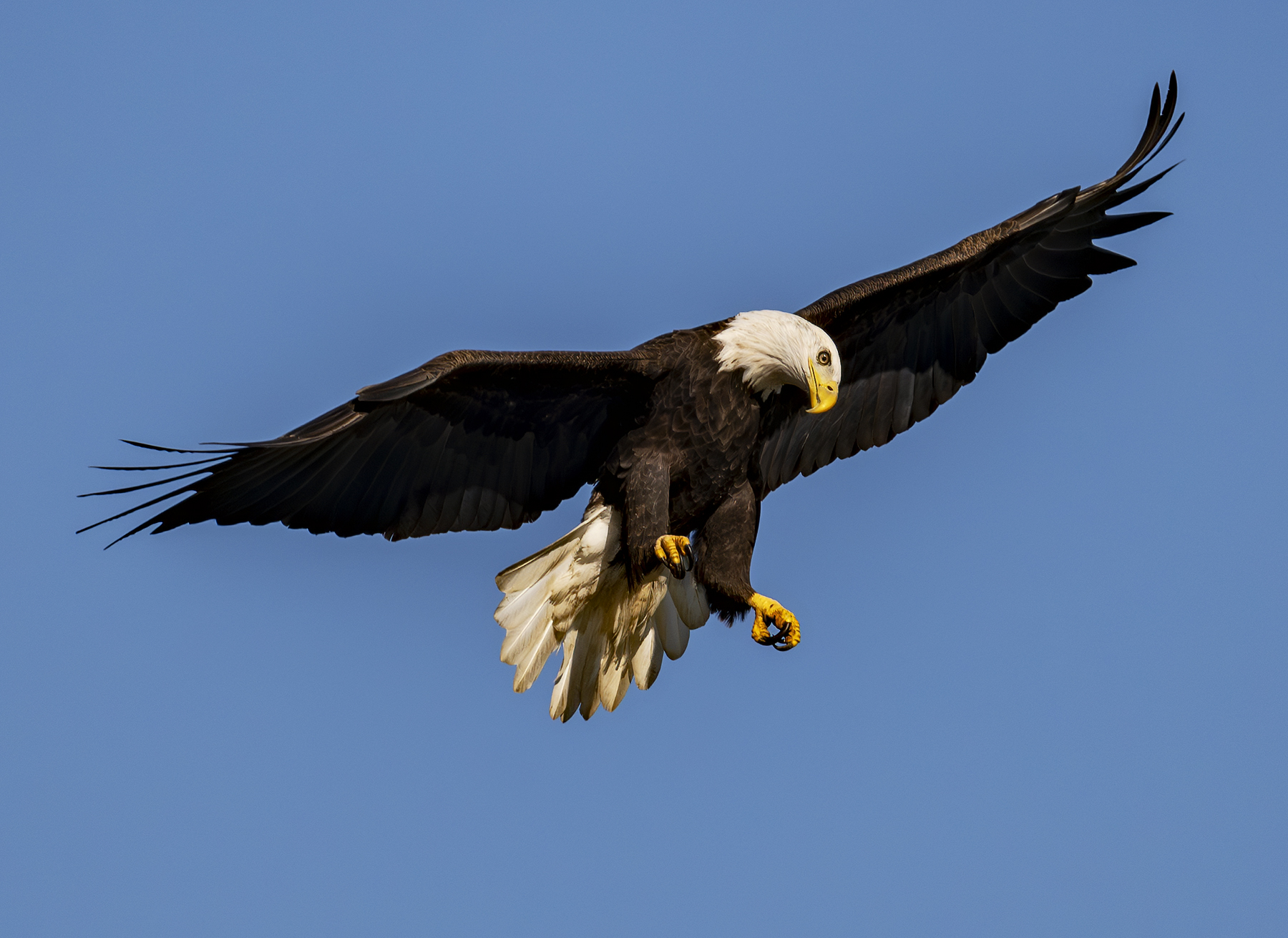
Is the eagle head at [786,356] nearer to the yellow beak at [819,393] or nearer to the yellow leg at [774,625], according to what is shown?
the yellow beak at [819,393]

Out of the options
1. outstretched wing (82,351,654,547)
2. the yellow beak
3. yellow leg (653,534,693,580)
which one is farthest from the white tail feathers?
the yellow beak

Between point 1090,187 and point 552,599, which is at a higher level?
point 1090,187

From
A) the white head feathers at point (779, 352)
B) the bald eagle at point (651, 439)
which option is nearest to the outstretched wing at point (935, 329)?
the bald eagle at point (651, 439)

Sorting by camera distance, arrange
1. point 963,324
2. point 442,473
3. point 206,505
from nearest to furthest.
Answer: point 206,505
point 442,473
point 963,324

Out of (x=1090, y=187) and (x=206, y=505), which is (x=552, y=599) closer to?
(x=206, y=505)

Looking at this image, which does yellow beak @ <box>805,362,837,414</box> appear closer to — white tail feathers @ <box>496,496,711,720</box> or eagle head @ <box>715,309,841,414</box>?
eagle head @ <box>715,309,841,414</box>

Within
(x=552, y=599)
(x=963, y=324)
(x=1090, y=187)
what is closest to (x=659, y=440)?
(x=552, y=599)

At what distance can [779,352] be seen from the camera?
709 centimetres

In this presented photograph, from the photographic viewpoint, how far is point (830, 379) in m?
7.12

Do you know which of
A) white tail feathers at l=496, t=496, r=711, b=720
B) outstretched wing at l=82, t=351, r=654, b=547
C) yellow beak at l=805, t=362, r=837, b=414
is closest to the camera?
outstretched wing at l=82, t=351, r=654, b=547

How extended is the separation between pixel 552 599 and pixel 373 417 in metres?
1.25

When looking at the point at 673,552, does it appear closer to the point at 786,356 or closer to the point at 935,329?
the point at 786,356

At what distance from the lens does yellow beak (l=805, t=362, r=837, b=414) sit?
23.3ft

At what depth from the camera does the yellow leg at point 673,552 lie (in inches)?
272
